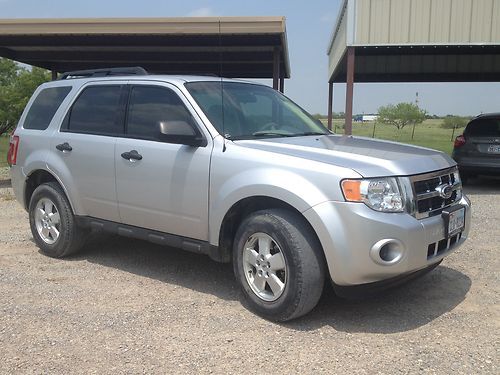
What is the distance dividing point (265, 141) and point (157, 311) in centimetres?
164

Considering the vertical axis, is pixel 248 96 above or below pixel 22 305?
above

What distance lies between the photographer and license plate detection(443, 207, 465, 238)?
3990 millimetres

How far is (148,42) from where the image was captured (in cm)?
1196

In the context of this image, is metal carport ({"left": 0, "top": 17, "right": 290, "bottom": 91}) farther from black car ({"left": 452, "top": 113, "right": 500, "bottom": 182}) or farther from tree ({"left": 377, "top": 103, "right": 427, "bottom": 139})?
tree ({"left": 377, "top": 103, "right": 427, "bottom": 139})

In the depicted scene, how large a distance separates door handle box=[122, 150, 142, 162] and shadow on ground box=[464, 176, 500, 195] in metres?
7.77

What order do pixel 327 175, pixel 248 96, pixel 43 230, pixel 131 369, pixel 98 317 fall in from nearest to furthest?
pixel 131 369 → pixel 327 175 → pixel 98 317 → pixel 248 96 → pixel 43 230

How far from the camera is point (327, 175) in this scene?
12.3 ft

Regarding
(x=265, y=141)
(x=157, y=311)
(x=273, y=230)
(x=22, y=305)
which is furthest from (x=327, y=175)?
(x=22, y=305)

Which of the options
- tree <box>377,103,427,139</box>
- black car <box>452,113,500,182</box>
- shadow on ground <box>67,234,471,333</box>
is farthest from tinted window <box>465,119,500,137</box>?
tree <box>377,103,427,139</box>

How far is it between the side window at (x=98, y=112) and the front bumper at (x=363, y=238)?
7.83ft

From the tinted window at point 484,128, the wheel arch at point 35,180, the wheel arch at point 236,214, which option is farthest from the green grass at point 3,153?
the wheel arch at point 236,214

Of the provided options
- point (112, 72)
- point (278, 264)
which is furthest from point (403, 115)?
point (278, 264)

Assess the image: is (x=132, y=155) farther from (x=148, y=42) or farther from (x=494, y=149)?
(x=494, y=149)

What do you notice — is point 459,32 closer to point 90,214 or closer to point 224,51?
point 224,51
